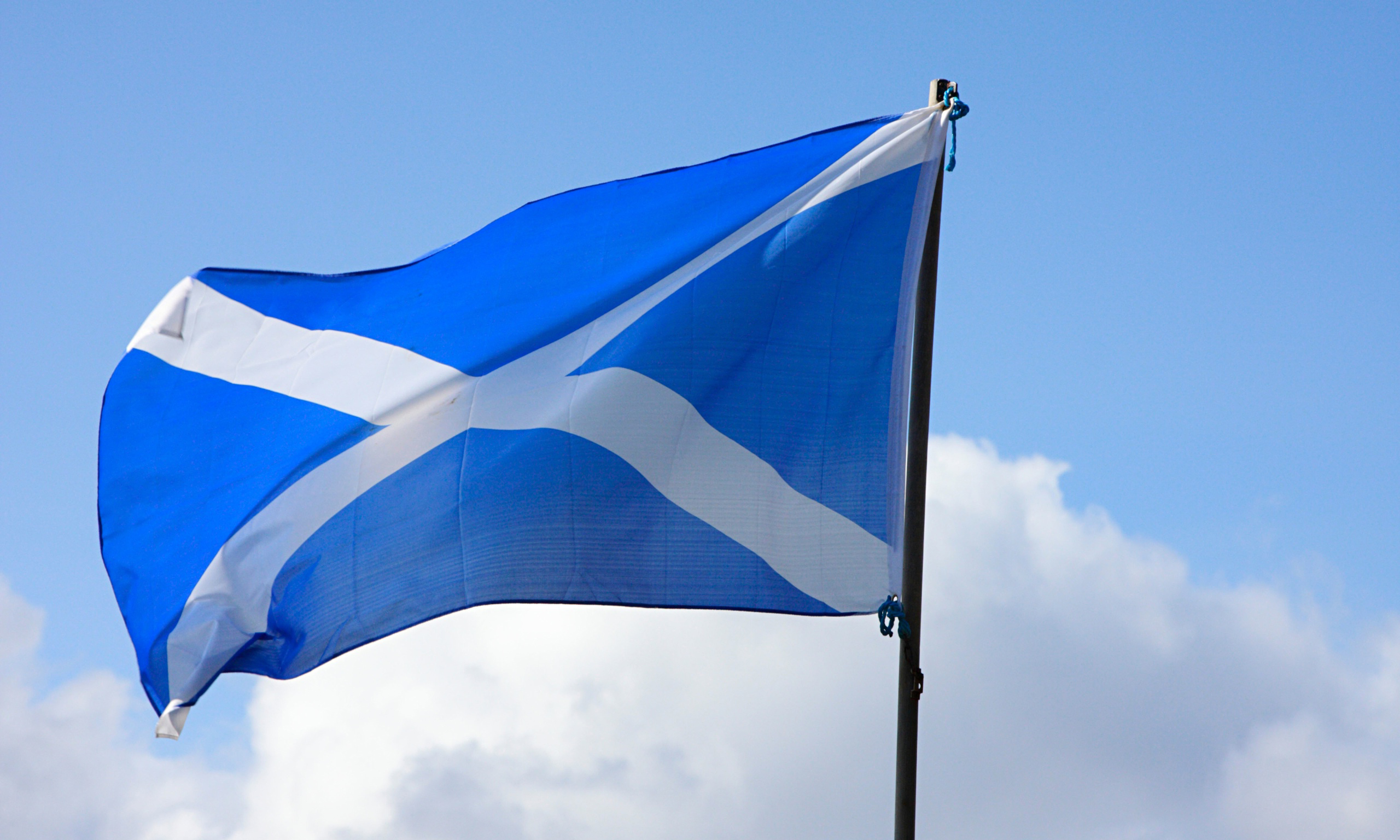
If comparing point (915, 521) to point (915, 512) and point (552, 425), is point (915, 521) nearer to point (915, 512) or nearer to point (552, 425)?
point (915, 512)

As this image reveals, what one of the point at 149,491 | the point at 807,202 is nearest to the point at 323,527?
the point at 149,491

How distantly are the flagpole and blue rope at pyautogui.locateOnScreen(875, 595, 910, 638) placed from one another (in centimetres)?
4

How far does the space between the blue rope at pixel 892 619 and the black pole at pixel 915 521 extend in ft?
0.16

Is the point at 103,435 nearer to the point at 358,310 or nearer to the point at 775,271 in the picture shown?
the point at 358,310

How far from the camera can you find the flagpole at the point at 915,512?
11586 millimetres

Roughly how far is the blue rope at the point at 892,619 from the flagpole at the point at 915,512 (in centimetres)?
4

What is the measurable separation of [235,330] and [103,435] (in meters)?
1.41

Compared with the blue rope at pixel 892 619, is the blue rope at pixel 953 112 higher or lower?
higher

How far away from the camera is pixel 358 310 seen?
541 inches

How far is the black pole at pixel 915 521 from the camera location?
38.0 feet

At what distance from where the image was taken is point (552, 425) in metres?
12.7

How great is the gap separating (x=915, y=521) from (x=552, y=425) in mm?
2944

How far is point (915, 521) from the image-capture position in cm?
1195

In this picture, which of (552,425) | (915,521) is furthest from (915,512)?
(552,425)
